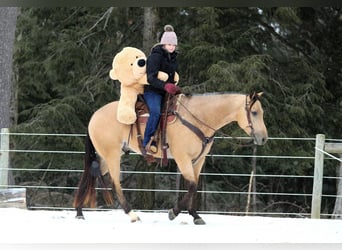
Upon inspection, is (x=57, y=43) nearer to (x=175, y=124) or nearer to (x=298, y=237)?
(x=175, y=124)

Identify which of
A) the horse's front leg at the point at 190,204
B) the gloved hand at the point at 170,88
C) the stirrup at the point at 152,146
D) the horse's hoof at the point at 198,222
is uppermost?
the gloved hand at the point at 170,88

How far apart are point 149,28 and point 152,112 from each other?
3.34 m

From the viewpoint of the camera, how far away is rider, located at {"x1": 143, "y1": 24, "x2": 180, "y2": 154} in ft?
14.0

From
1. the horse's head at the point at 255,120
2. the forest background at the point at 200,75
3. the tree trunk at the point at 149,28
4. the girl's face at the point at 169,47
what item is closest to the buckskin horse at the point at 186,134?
the horse's head at the point at 255,120

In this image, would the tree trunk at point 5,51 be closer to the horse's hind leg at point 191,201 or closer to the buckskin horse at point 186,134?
the buckskin horse at point 186,134

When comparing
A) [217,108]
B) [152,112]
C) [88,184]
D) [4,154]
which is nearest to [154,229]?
[88,184]

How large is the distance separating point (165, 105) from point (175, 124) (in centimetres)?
15

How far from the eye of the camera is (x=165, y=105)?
4.36m

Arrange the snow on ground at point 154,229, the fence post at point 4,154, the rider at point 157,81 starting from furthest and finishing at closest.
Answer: the fence post at point 4,154 → the rider at point 157,81 → the snow on ground at point 154,229

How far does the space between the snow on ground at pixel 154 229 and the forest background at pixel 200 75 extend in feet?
7.66

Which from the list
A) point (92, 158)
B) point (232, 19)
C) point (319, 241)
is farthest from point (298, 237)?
point (232, 19)

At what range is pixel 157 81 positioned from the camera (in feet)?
14.0

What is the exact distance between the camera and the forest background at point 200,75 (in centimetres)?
736

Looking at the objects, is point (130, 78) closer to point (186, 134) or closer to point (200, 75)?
point (186, 134)
